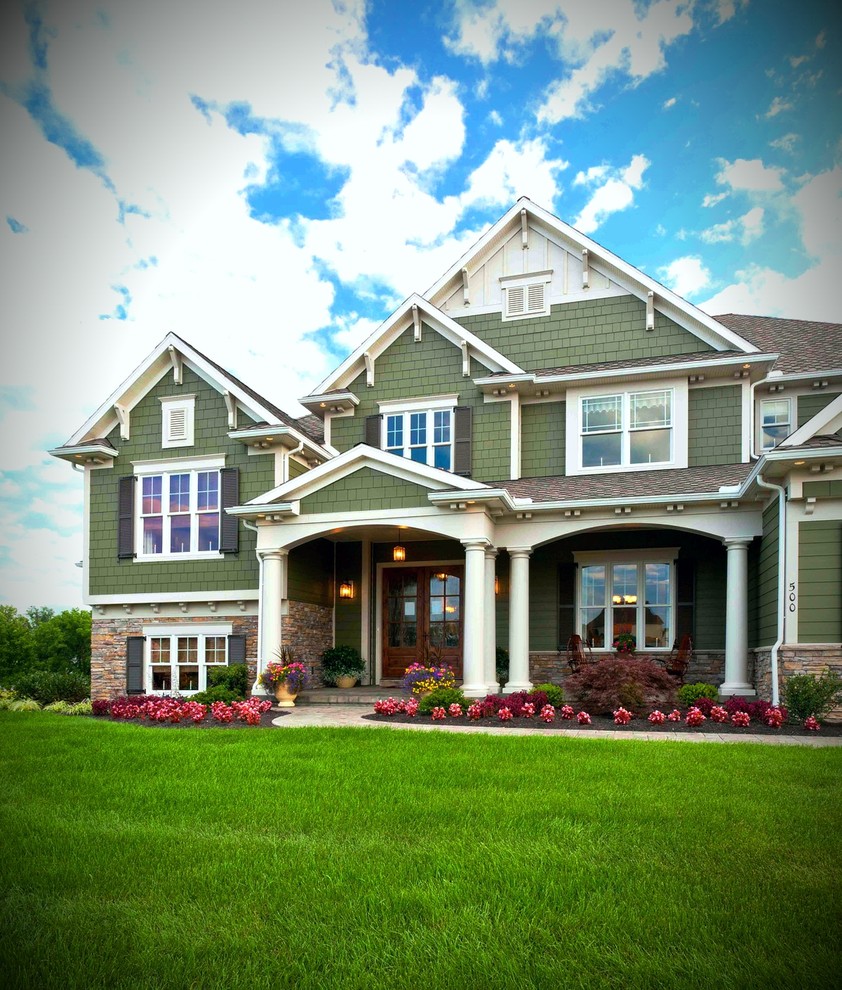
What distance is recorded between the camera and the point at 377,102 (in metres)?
7.66

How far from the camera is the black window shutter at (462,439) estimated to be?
16500mm

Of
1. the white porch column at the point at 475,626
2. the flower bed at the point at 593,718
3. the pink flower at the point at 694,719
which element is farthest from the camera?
the white porch column at the point at 475,626

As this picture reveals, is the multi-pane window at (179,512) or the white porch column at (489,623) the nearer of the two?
the white porch column at (489,623)

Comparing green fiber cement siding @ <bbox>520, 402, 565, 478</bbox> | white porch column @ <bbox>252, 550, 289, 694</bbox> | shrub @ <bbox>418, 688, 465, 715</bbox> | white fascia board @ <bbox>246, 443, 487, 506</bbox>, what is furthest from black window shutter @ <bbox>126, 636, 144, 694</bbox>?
green fiber cement siding @ <bbox>520, 402, 565, 478</bbox>

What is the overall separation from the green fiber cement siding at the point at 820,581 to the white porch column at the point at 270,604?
892 centimetres

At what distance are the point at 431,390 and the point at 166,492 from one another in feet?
20.3

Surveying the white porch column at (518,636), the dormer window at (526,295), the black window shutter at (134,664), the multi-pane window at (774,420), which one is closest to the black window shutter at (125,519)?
the black window shutter at (134,664)

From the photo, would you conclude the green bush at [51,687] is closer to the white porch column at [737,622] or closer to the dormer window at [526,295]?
the dormer window at [526,295]

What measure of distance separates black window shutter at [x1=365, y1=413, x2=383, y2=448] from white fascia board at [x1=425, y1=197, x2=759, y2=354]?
296 cm

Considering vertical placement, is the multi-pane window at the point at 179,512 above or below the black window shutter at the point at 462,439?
below

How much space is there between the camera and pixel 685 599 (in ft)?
51.7

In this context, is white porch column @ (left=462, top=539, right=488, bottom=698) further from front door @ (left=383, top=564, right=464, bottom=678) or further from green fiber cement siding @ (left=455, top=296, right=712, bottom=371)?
green fiber cement siding @ (left=455, top=296, right=712, bottom=371)

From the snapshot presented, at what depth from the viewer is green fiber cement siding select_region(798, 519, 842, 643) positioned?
38.2 ft

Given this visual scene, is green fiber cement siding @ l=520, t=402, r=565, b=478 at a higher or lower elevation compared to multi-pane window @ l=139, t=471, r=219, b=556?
higher
